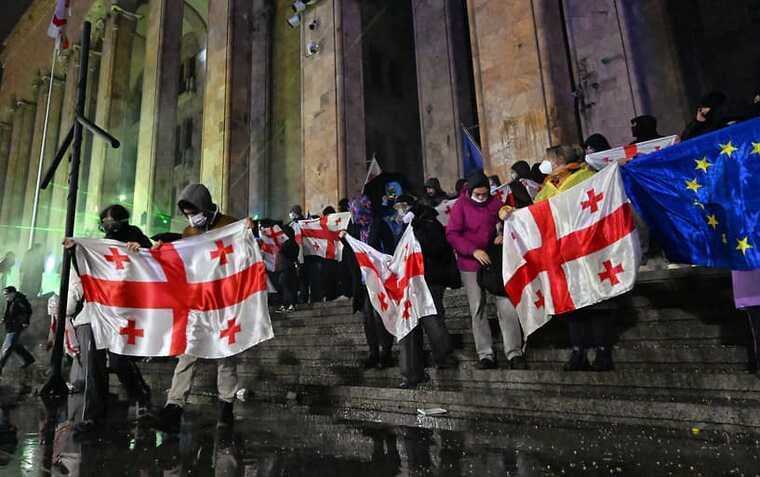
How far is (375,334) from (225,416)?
71.1 inches

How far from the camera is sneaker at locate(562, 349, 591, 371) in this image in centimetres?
400

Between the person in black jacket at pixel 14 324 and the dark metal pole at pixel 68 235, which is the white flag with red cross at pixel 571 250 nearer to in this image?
the dark metal pole at pixel 68 235

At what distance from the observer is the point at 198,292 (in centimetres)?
463

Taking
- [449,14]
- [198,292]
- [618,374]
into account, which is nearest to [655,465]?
[618,374]

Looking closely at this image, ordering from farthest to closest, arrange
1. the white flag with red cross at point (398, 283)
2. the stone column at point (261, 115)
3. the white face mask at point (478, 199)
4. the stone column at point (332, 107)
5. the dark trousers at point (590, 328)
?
the stone column at point (261, 115)
the stone column at point (332, 107)
the white face mask at point (478, 199)
the white flag with red cross at point (398, 283)
the dark trousers at point (590, 328)

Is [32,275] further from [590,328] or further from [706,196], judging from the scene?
[706,196]

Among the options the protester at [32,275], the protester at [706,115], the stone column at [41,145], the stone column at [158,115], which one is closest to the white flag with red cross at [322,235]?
the protester at [706,115]

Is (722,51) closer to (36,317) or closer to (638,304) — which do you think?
(638,304)

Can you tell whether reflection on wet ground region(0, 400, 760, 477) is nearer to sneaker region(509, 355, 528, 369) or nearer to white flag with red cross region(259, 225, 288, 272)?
sneaker region(509, 355, 528, 369)

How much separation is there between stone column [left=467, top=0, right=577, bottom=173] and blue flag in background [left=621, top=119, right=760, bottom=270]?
456 cm

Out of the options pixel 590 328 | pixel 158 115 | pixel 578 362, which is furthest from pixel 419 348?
pixel 158 115

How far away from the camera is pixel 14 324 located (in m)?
10.2

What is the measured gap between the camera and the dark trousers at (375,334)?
17.0 ft

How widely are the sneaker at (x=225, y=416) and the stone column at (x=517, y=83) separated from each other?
21.6ft
